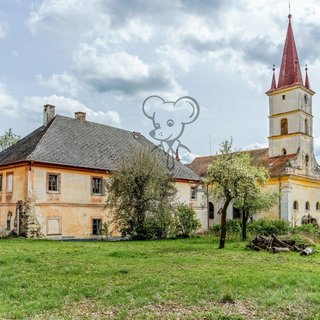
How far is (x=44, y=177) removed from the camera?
2895 centimetres

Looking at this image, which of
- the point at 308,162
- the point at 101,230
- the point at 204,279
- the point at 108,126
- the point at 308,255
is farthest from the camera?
the point at 308,162

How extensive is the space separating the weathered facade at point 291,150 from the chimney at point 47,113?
2015 cm

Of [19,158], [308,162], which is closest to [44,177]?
[19,158]

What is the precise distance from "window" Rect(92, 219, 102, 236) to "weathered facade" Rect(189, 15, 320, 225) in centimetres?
1694

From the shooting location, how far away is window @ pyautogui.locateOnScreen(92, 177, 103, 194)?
32.1 m

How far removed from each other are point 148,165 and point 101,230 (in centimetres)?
753

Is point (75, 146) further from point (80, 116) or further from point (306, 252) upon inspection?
point (306, 252)

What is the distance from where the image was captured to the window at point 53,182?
2934 centimetres

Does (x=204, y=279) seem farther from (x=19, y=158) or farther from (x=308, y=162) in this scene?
(x=308, y=162)

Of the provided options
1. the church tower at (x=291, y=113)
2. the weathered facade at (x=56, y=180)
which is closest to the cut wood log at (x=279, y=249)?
the weathered facade at (x=56, y=180)

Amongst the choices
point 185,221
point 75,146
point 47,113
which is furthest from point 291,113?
point 47,113

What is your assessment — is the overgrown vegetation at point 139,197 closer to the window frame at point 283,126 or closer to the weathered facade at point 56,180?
the weathered facade at point 56,180

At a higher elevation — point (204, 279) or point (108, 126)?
point (108, 126)

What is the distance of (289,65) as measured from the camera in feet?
157
